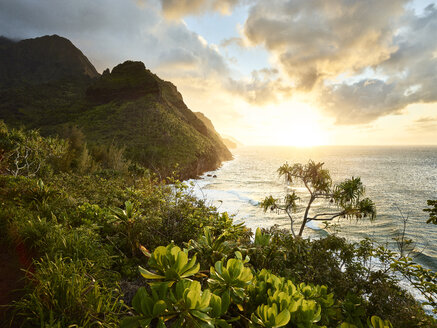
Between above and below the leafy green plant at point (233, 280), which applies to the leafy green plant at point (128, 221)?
below

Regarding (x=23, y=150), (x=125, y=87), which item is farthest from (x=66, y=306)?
(x=125, y=87)

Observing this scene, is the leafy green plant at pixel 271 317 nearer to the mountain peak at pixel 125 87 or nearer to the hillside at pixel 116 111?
the hillside at pixel 116 111

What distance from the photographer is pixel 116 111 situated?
1822 inches

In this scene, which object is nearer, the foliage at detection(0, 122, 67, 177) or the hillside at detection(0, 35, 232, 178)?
the foliage at detection(0, 122, 67, 177)

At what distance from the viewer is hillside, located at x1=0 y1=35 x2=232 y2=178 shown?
1366 inches

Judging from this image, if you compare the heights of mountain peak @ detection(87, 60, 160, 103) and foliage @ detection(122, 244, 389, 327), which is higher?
mountain peak @ detection(87, 60, 160, 103)

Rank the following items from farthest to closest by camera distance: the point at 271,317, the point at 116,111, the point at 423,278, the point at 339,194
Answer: the point at 116,111, the point at 339,194, the point at 423,278, the point at 271,317

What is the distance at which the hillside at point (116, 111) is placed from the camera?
1366 inches

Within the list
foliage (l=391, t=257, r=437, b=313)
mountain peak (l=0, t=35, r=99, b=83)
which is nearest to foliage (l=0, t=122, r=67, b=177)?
foliage (l=391, t=257, r=437, b=313)

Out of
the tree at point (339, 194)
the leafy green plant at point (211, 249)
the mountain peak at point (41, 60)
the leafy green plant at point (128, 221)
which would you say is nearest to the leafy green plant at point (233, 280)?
the leafy green plant at point (211, 249)

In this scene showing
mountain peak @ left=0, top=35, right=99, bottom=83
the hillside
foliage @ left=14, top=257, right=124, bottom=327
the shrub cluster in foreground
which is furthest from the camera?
mountain peak @ left=0, top=35, right=99, bottom=83

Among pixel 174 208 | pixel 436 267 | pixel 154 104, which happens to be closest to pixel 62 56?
pixel 154 104

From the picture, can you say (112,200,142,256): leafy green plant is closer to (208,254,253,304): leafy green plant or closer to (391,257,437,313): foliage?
(208,254,253,304): leafy green plant

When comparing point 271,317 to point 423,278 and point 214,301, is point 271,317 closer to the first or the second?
point 214,301
